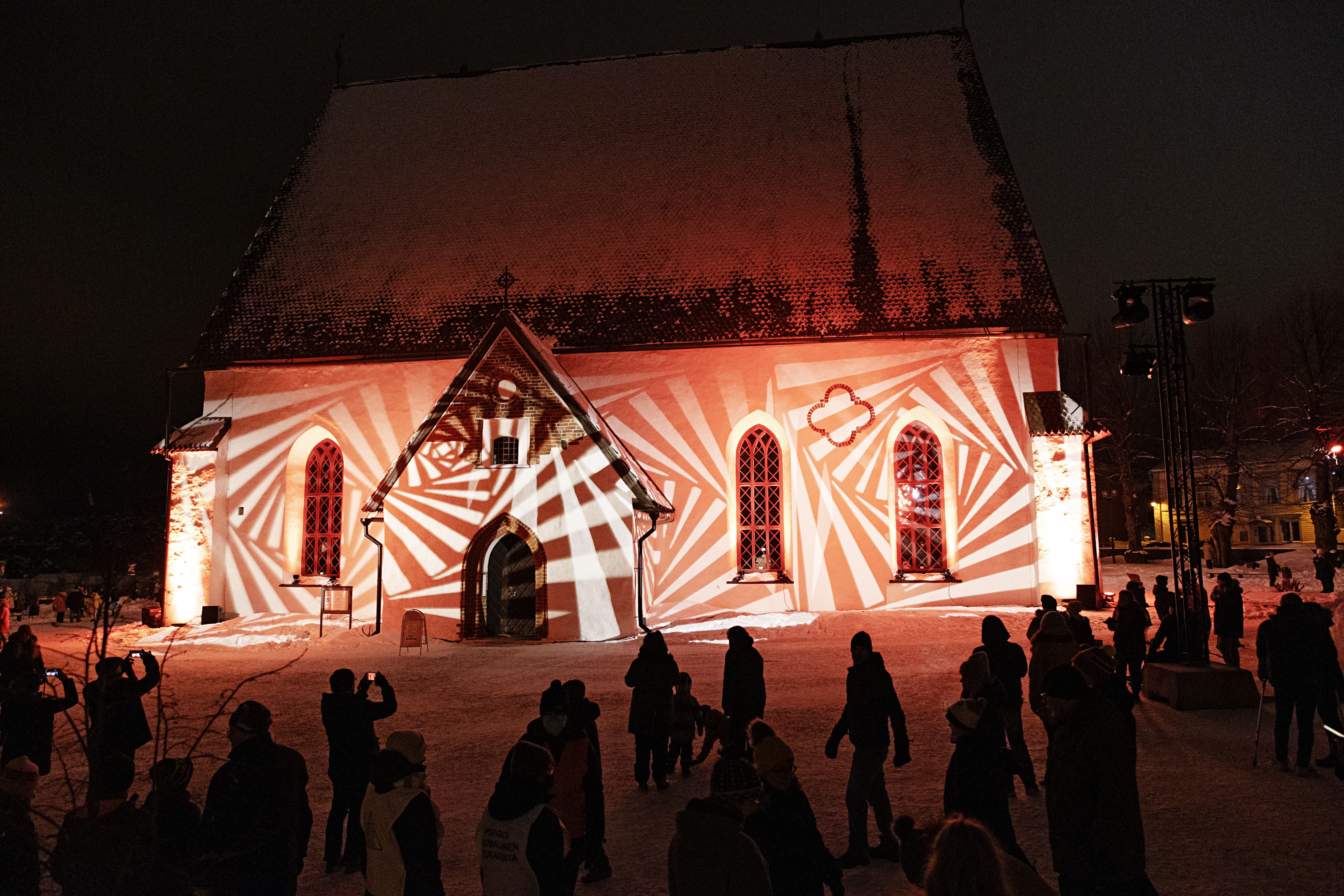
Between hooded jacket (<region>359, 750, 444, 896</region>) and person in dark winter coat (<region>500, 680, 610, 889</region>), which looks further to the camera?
person in dark winter coat (<region>500, 680, 610, 889</region>)

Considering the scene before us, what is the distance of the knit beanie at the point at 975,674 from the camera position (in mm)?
6094

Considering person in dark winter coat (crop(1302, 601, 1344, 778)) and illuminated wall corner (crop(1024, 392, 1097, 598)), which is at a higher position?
illuminated wall corner (crop(1024, 392, 1097, 598))

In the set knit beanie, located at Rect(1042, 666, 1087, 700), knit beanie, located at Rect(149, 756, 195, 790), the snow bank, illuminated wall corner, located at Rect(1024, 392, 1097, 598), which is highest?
illuminated wall corner, located at Rect(1024, 392, 1097, 598)

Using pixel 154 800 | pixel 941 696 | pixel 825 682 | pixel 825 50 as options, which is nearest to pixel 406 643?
pixel 825 682

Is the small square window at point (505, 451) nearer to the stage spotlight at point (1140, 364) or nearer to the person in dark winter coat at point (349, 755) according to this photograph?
the stage spotlight at point (1140, 364)

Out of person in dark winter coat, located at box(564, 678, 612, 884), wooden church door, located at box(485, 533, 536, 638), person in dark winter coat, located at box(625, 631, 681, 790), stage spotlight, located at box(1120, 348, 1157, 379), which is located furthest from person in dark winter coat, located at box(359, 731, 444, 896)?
stage spotlight, located at box(1120, 348, 1157, 379)

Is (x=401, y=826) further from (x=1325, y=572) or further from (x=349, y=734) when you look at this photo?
(x=1325, y=572)

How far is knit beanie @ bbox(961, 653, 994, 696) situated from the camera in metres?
6.09

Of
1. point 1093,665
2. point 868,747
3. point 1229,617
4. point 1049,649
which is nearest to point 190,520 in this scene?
point 868,747

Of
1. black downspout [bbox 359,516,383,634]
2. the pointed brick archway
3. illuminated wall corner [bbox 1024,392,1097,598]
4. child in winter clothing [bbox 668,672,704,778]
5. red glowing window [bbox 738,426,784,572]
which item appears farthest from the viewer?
red glowing window [bbox 738,426,784,572]

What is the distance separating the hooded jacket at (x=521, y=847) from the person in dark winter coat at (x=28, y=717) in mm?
4501

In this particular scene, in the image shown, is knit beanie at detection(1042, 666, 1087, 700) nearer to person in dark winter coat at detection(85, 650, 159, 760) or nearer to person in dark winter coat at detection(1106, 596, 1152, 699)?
person in dark winter coat at detection(85, 650, 159, 760)

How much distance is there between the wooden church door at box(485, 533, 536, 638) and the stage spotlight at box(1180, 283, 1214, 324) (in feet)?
39.5

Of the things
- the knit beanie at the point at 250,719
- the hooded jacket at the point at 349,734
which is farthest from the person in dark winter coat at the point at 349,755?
the knit beanie at the point at 250,719
